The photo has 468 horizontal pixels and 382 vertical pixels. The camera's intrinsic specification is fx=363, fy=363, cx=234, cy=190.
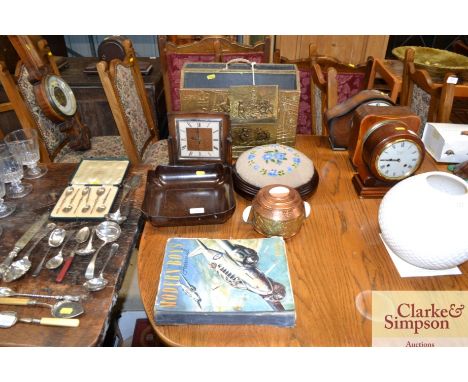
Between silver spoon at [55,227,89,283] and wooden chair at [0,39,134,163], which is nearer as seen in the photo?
silver spoon at [55,227,89,283]

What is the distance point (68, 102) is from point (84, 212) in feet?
3.89

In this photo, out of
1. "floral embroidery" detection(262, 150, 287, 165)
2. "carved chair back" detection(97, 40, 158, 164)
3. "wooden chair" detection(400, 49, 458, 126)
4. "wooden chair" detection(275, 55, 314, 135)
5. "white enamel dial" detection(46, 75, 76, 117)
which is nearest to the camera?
"floral embroidery" detection(262, 150, 287, 165)

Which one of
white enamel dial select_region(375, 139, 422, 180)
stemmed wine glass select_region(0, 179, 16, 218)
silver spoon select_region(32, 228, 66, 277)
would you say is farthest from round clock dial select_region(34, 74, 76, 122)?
white enamel dial select_region(375, 139, 422, 180)

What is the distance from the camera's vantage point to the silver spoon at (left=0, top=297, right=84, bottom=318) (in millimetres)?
845

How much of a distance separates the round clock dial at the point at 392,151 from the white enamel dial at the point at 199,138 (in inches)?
20.5

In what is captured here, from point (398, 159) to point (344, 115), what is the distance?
0.35m

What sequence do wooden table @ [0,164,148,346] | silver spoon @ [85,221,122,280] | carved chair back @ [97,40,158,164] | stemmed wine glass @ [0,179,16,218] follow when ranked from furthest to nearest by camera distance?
carved chair back @ [97,40,158,164], stemmed wine glass @ [0,179,16,218], silver spoon @ [85,221,122,280], wooden table @ [0,164,148,346]

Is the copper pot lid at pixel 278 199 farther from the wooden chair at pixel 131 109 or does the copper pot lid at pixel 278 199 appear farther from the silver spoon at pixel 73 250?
the wooden chair at pixel 131 109

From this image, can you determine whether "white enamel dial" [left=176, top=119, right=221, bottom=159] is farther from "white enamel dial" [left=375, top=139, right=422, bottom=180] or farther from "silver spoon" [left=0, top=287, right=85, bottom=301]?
"silver spoon" [left=0, top=287, right=85, bottom=301]

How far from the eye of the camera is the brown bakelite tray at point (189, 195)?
1101mm

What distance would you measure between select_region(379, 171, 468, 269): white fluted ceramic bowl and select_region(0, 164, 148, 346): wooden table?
73cm

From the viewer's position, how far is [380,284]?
94 centimetres

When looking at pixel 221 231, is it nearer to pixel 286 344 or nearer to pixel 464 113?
pixel 286 344
